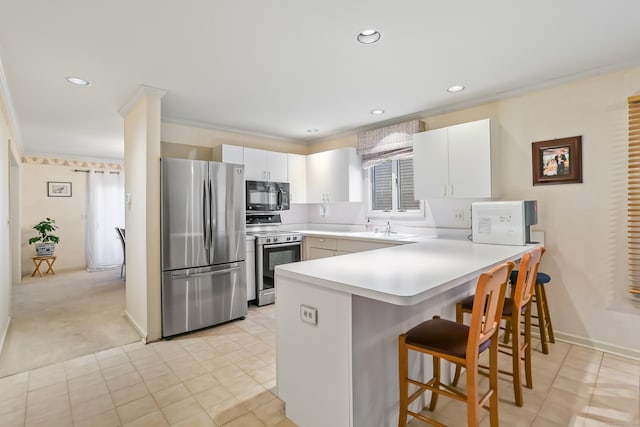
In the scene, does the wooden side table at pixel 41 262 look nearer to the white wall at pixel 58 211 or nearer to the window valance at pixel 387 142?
the white wall at pixel 58 211

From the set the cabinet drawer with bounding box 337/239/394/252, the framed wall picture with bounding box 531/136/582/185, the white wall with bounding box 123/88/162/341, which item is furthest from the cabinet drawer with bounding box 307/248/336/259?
the framed wall picture with bounding box 531/136/582/185

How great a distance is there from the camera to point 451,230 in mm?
3678

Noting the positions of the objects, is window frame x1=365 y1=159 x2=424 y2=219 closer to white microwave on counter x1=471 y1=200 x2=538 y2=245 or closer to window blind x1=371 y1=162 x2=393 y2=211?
window blind x1=371 y1=162 x2=393 y2=211

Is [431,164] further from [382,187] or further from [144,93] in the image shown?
[144,93]

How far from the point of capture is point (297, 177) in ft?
16.3

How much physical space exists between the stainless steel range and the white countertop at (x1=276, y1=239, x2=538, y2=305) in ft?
6.48

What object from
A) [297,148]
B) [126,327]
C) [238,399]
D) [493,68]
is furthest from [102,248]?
[493,68]

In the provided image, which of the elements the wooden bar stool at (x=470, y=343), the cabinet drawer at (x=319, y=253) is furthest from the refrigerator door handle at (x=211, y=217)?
the wooden bar stool at (x=470, y=343)

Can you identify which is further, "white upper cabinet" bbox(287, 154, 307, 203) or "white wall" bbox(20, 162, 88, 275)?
"white wall" bbox(20, 162, 88, 275)

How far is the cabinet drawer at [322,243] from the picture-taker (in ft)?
13.7

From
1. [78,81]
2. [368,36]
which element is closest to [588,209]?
[368,36]

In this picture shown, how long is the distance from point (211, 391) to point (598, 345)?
3185 millimetres

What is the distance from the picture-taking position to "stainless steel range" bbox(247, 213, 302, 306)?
409 centimetres

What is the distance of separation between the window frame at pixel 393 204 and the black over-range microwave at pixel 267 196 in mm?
1203
